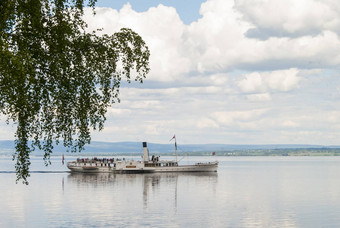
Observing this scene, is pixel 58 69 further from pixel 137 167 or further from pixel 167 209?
pixel 137 167

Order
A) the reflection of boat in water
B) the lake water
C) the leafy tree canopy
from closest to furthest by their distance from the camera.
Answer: the leafy tree canopy, the lake water, the reflection of boat in water

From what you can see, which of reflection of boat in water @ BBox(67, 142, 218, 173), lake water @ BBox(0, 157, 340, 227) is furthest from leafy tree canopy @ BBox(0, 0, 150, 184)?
reflection of boat in water @ BBox(67, 142, 218, 173)

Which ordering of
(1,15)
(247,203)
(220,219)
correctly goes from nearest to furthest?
(1,15), (220,219), (247,203)

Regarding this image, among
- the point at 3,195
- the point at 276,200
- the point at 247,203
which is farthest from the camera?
the point at 3,195

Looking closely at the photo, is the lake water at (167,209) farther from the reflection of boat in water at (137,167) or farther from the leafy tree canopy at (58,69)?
the reflection of boat in water at (137,167)

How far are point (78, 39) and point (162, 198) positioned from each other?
54.4 metres

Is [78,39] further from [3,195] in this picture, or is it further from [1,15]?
[3,195]

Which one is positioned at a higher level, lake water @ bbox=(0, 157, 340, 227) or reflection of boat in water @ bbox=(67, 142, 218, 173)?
reflection of boat in water @ bbox=(67, 142, 218, 173)

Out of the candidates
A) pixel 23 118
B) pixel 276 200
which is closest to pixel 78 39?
pixel 23 118

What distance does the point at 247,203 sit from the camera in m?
72.4

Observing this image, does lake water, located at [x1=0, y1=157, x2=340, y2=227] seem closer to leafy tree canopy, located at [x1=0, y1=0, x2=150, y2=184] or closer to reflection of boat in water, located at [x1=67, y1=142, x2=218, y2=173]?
leafy tree canopy, located at [x1=0, y1=0, x2=150, y2=184]

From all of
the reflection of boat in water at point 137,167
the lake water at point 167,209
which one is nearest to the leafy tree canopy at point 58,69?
the lake water at point 167,209

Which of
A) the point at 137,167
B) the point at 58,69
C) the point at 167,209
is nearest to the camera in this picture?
the point at 58,69

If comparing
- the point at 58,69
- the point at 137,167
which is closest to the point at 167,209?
the point at 58,69
